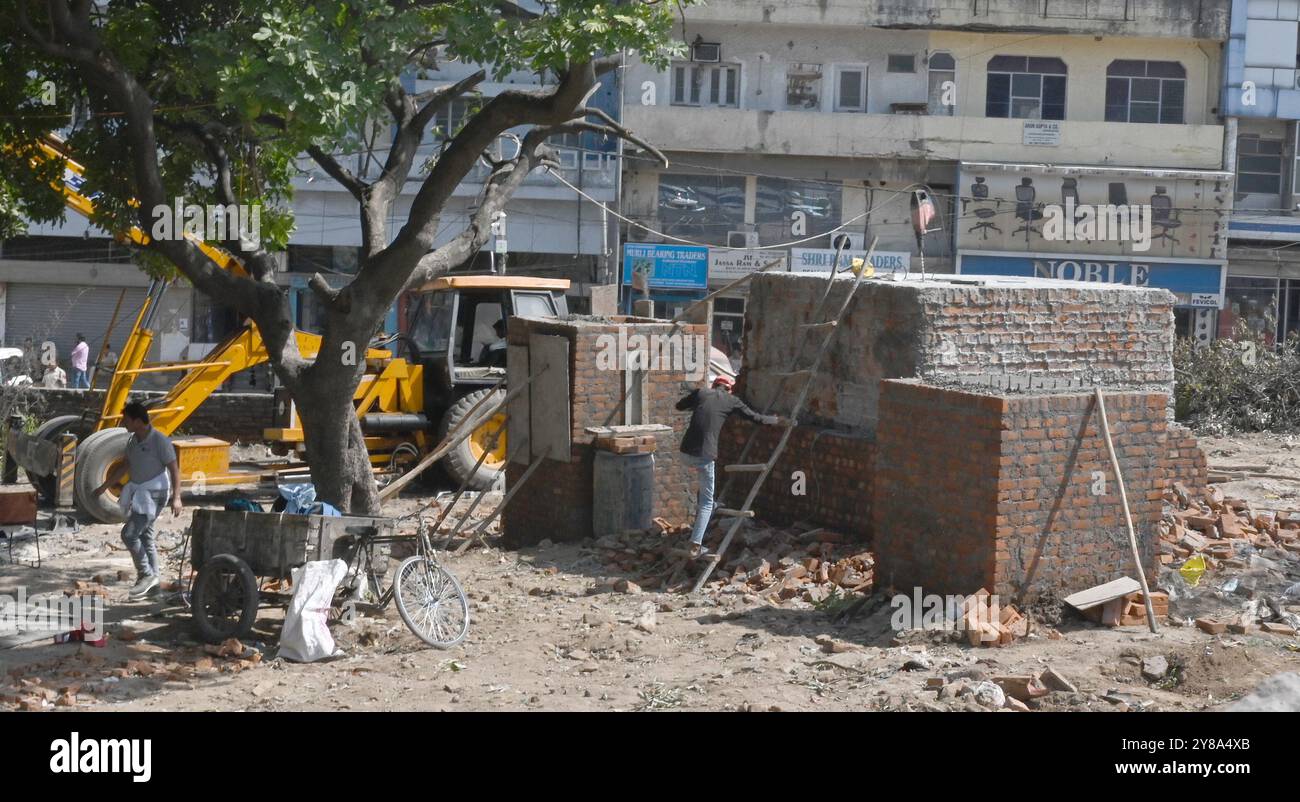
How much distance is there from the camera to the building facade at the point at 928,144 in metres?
33.5

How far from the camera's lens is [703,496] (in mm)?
12094

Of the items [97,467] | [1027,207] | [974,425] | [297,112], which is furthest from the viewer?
[1027,207]

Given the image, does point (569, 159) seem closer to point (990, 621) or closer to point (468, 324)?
point (468, 324)

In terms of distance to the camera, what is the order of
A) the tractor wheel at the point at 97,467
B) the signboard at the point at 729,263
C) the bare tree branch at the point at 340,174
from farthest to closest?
the signboard at the point at 729,263, the tractor wheel at the point at 97,467, the bare tree branch at the point at 340,174

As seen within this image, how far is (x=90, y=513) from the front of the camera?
49.5 ft

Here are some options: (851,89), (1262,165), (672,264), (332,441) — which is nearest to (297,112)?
(332,441)

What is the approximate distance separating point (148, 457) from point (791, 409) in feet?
18.4

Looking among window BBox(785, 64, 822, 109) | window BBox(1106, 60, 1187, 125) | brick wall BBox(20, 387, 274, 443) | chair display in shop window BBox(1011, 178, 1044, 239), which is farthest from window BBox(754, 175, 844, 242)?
brick wall BBox(20, 387, 274, 443)

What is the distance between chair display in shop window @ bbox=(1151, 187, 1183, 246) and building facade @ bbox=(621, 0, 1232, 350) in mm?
34

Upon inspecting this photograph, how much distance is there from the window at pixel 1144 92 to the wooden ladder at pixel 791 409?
2491 centimetres

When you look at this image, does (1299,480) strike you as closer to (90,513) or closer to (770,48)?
(90,513)

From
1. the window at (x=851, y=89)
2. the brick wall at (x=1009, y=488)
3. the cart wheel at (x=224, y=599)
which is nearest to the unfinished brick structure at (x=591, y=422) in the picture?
the brick wall at (x=1009, y=488)

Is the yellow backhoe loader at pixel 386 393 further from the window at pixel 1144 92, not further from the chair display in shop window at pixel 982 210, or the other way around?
the window at pixel 1144 92

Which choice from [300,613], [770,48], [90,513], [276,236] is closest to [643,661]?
[300,613]
